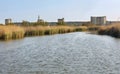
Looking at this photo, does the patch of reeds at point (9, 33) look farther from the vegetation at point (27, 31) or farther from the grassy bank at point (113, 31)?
the grassy bank at point (113, 31)

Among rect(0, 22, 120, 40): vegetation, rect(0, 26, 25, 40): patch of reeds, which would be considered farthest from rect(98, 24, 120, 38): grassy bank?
rect(0, 26, 25, 40): patch of reeds

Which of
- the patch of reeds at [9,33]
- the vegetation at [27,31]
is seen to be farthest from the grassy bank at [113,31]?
the patch of reeds at [9,33]

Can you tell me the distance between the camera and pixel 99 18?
134 metres

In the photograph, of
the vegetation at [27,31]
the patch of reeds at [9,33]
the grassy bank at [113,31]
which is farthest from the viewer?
the grassy bank at [113,31]

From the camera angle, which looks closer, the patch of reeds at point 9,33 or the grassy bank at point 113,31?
the patch of reeds at point 9,33

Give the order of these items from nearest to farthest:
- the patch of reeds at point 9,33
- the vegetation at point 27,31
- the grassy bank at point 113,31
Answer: the patch of reeds at point 9,33
the vegetation at point 27,31
the grassy bank at point 113,31

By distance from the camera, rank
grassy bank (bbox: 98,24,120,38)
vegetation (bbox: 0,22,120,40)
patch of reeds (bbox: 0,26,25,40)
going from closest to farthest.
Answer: patch of reeds (bbox: 0,26,25,40), vegetation (bbox: 0,22,120,40), grassy bank (bbox: 98,24,120,38)

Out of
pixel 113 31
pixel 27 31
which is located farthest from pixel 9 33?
pixel 113 31

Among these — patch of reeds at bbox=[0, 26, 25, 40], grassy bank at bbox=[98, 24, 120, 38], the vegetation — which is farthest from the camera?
grassy bank at bbox=[98, 24, 120, 38]

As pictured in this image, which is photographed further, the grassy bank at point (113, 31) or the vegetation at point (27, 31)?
the grassy bank at point (113, 31)

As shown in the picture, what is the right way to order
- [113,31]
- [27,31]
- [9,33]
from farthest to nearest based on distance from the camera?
[27,31], [113,31], [9,33]

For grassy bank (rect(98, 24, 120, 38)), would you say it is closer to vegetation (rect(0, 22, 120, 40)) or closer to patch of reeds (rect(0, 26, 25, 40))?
vegetation (rect(0, 22, 120, 40))

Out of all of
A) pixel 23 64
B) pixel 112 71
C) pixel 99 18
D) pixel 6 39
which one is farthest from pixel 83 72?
pixel 99 18

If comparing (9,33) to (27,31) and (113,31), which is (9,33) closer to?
(27,31)
